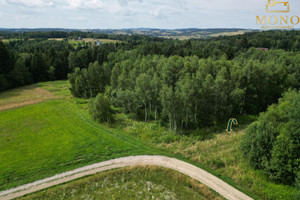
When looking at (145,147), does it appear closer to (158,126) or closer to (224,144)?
(158,126)

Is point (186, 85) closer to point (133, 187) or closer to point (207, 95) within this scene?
point (207, 95)

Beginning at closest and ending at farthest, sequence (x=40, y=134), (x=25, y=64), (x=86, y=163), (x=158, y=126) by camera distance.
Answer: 1. (x=86, y=163)
2. (x=40, y=134)
3. (x=158, y=126)
4. (x=25, y=64)

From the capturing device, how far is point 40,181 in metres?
23.6

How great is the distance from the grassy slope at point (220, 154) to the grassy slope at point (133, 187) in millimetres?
4564

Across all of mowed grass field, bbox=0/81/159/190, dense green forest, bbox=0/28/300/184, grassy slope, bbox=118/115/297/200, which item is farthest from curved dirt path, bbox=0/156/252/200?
dense green forest, bbox=0/28/300/184

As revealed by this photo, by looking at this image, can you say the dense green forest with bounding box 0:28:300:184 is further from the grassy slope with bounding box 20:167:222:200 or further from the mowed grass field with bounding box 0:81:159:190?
the grassy slope with bounding box 20:167:222:200

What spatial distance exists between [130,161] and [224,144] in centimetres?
1676

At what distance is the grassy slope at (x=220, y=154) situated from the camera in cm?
2248

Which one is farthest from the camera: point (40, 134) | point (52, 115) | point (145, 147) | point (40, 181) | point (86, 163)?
point (52, 115)

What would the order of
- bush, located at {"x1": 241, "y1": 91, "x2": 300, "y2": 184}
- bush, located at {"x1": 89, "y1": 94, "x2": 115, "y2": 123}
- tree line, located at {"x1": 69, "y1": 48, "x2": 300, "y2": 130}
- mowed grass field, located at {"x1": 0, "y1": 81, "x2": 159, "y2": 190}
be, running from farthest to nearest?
bush, located at {"x1": 89, "y1": 94, "x2": 115, "y2": 123} → tree line, located at {"x1": 69, "y1": 48, "x2": 300, "y2": 130} → mowed grass field, located at {"x1": 0, "y1": 81, "x2": 159, "y2": 190} → bush, located at {"x1": 241, "y1": 91, "x2": 300, "y2": 184}

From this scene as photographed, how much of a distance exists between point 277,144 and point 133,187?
1889 centimetres

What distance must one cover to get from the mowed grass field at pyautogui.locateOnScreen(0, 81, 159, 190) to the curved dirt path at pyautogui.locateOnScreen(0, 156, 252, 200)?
46.0 inches

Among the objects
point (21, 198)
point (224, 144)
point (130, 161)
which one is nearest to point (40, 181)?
point (21, 198)

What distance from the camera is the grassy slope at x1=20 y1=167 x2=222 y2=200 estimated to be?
70.7 ft
